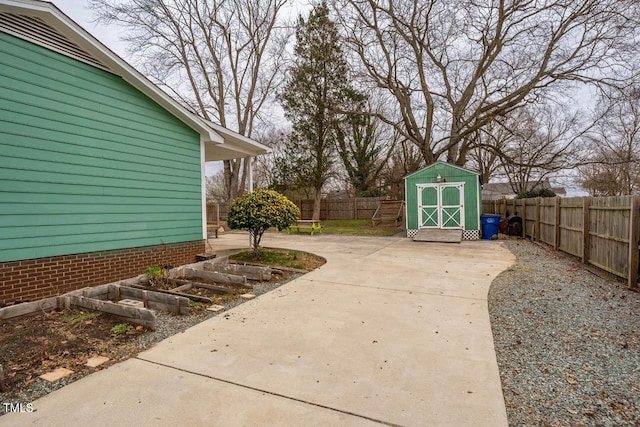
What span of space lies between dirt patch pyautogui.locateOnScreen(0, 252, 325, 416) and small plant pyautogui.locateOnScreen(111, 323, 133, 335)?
0.04ft

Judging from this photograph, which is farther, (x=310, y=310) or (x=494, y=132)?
(x=494, y=132)

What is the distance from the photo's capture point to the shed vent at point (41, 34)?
13.8 ft

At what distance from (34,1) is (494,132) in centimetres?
2943

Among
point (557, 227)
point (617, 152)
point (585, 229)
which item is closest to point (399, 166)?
point (617, 152)

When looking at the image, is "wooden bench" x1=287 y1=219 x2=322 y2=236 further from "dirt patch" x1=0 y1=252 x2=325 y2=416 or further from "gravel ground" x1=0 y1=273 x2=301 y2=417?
"dirt patch" x1=0 y1=252 x2=325 y2=416

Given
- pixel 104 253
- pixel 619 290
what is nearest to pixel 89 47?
pixel 104 253

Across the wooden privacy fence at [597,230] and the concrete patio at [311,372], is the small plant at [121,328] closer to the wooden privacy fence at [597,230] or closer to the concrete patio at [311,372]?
the concrete patio at [311,372]

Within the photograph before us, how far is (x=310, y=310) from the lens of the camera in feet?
14.1

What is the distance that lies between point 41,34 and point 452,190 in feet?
40.4

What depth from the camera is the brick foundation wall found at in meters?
4.18

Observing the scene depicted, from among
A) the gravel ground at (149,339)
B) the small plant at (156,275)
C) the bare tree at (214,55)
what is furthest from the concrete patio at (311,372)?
the bare tree at (214,55)

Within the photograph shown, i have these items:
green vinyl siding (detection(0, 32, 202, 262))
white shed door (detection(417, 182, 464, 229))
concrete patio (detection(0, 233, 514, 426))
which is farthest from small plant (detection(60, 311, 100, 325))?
white shed door (detection(417, 182, 464, 229))

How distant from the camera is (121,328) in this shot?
3627 mm

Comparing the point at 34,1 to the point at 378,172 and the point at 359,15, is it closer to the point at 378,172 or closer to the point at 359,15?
the point at 359,15
